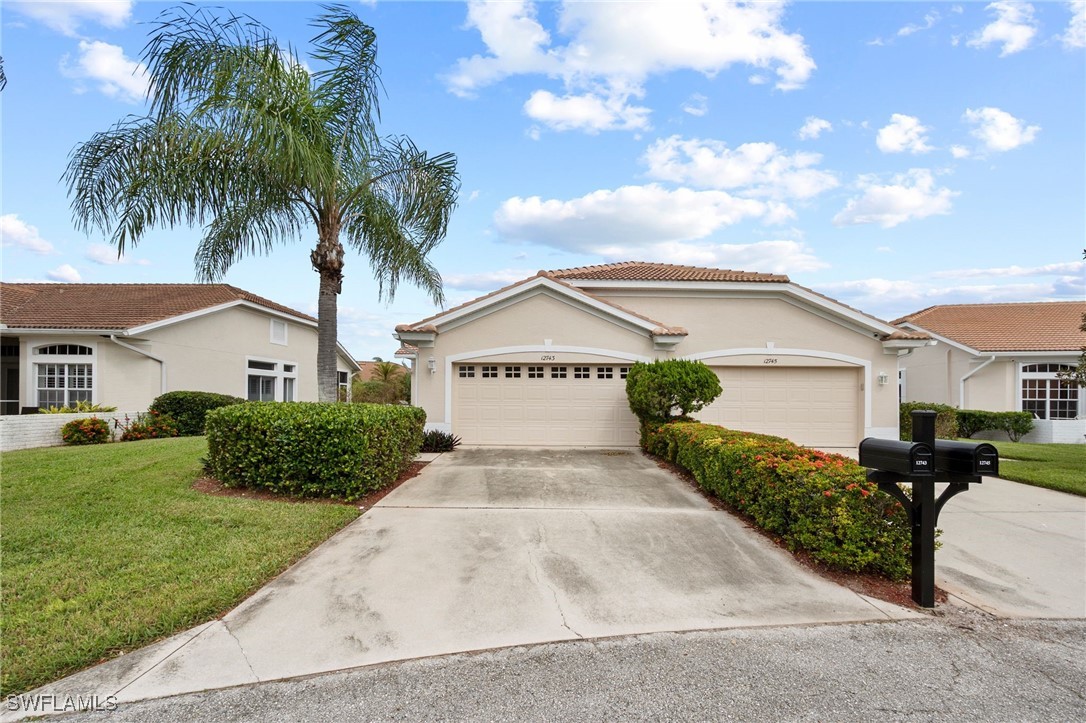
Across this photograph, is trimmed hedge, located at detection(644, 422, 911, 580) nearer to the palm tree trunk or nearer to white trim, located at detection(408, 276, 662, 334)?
white trim, located at detection(408, 276, 662, 334)

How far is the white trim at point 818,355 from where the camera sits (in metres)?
13.4

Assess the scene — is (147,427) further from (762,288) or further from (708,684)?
(762,288)

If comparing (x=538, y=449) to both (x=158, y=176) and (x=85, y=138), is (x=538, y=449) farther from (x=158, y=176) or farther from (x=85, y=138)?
(x=85, y=138)

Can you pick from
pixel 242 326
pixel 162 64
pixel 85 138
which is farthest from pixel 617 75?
pixel 242 326

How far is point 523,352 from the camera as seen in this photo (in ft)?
42.1

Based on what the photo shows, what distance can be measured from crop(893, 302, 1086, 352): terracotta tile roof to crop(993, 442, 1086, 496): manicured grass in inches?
194

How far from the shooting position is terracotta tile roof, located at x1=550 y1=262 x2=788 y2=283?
14344 millimetres

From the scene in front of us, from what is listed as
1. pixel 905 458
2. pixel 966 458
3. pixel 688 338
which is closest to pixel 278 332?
pixel 688 338

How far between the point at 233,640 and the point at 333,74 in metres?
8.64

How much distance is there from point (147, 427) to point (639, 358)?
46.4 feet

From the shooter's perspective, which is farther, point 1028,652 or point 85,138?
point 85,138

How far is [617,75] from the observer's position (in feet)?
37.2

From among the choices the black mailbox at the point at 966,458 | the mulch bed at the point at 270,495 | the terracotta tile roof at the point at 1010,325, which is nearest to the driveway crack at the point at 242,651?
the mulch bed at the point at 270,495

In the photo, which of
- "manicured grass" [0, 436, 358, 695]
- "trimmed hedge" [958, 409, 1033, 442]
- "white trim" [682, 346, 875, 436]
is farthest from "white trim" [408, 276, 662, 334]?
"trimmed hedge" [958, 409, 1033, 442]
